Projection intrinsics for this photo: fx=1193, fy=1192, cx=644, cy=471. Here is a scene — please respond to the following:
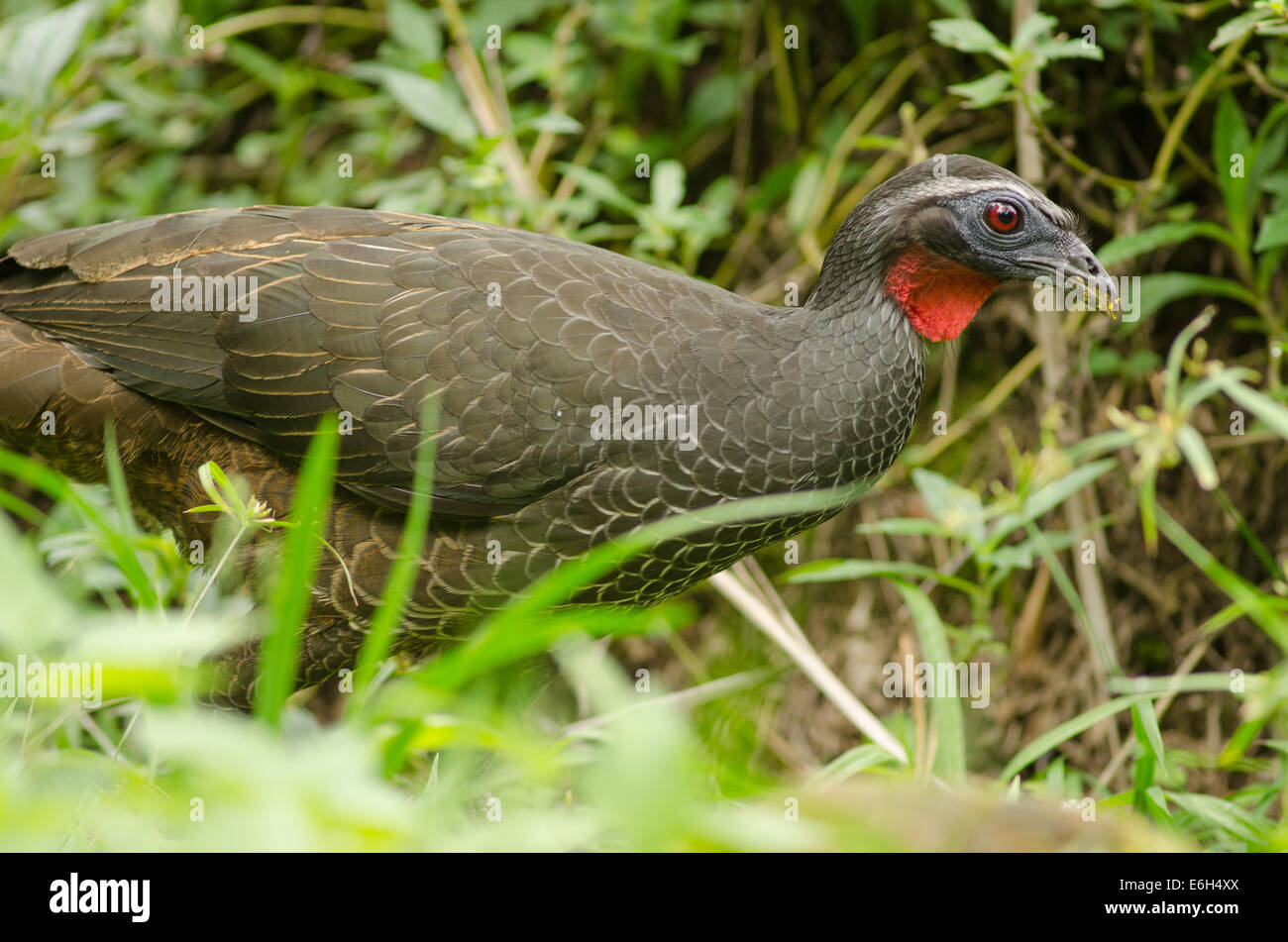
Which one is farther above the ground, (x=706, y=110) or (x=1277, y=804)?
(x=706, y=110)

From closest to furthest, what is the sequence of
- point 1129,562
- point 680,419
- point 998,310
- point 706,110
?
point 680,419 → point 1129,562 → point 998,310 → point 706,110

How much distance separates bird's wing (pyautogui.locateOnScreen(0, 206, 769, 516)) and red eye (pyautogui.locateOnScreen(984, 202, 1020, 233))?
0.58 m

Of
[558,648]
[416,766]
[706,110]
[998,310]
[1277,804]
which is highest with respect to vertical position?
[706,110]

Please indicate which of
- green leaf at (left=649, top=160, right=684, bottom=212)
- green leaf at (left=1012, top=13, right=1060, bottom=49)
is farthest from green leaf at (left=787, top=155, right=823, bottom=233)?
green leaf at (left=1012, top=13, right=1060, bottom=49)

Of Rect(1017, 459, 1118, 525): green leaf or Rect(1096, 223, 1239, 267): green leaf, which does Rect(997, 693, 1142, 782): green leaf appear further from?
Rect(1096, 223, 1239, 267): green leaf

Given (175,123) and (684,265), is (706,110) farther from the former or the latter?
(175,123)

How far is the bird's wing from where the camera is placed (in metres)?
2.46

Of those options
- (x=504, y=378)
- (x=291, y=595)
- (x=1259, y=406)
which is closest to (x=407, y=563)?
(x=291, y=595)

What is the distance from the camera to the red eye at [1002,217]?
2.49 meters

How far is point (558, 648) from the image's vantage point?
2707 mm

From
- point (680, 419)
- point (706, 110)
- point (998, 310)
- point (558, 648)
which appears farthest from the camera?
point (706, 110)

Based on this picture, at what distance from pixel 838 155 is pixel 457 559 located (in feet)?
7.33

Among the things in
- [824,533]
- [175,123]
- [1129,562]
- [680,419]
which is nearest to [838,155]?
[824,533]

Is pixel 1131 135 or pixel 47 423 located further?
pixel 1131 135
